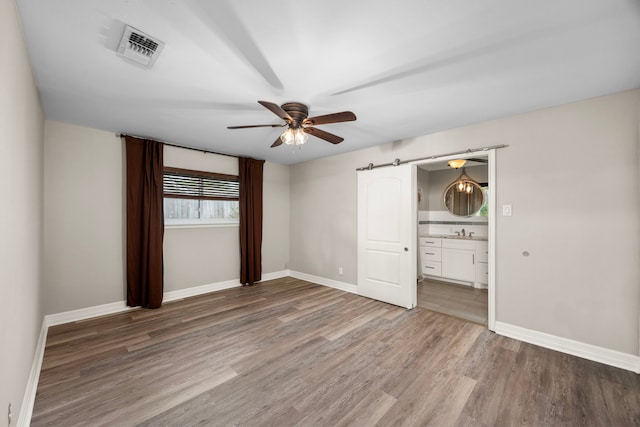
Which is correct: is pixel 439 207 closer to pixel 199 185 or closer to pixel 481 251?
pixel 481 251

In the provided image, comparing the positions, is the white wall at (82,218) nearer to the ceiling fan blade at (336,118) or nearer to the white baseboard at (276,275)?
the white baseboard at (276,275)

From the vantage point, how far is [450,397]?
1.97m

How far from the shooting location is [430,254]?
5426mm

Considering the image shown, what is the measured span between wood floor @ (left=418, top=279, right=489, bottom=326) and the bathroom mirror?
1524 mm

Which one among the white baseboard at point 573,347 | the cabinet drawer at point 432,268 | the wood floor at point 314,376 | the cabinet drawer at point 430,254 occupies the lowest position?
the wood floor at point 314,376

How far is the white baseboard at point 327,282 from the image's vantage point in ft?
15.0

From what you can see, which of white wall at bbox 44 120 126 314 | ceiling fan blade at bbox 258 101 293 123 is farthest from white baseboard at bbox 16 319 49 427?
ceiling fan blade at bbox 258 101 293 123

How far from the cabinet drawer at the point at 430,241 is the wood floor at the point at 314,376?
2.22 metres

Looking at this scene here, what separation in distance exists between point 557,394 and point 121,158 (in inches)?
211

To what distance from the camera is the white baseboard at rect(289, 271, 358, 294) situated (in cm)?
456

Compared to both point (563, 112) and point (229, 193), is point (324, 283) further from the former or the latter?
point (563, 112)

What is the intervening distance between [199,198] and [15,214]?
293 centimetres

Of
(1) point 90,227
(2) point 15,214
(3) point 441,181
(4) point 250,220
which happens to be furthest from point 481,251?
(1) point 90,227

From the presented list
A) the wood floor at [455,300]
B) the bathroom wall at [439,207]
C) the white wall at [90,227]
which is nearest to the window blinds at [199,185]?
the white wall at [90,227]
